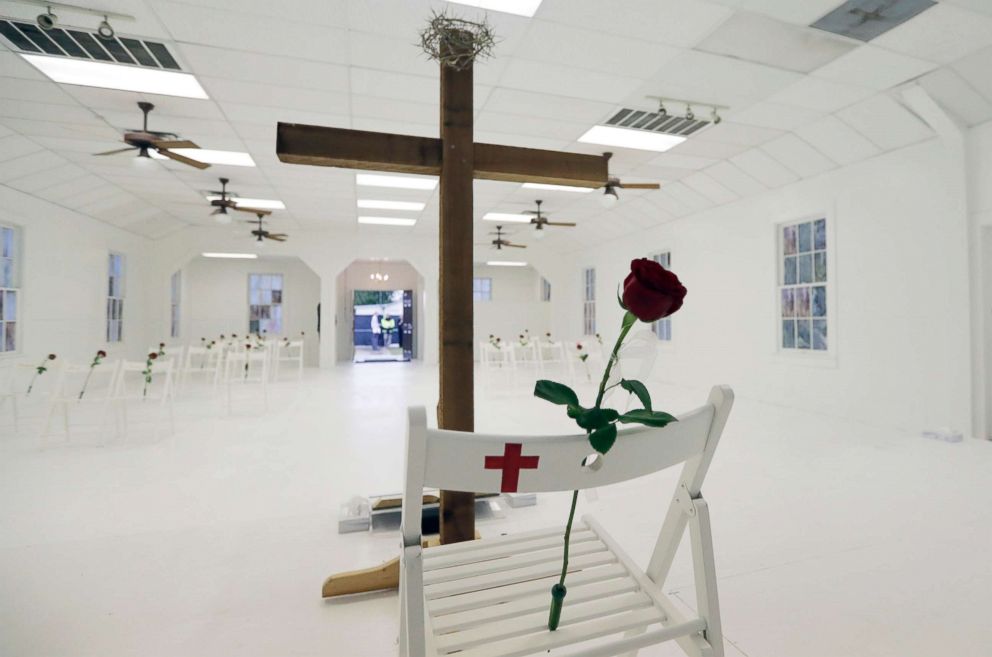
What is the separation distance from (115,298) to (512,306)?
29.1 ft

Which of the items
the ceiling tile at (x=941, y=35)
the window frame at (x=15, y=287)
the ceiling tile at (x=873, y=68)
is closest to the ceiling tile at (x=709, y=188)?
the ceiling tile at (x=873, y=68)

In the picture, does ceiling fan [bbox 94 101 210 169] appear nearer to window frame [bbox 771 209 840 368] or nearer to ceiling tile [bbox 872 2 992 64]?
ceiling tile [bbox 872 2 992 64]

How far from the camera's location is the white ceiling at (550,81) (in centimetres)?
291

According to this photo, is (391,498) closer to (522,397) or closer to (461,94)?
(461,94)

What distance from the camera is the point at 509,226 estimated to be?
961 cm

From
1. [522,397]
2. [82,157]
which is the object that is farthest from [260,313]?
[522,397]

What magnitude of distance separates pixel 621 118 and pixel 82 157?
6246mm

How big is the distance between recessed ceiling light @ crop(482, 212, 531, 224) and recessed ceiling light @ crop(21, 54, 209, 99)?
5187 millimetres

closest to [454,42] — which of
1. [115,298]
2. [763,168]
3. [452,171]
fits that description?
[452,171]

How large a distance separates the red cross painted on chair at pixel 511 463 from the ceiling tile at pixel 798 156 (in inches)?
216

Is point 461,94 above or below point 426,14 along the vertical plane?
below

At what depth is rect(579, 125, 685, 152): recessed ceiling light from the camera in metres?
4.76

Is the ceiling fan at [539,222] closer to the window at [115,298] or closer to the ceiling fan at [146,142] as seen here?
the ceiling fan at [146,142]

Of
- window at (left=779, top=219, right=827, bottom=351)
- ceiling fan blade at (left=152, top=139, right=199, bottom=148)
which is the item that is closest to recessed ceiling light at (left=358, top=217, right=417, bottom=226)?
ceiling fan blade at (left=152, top=139, right=199, bottom=148)
